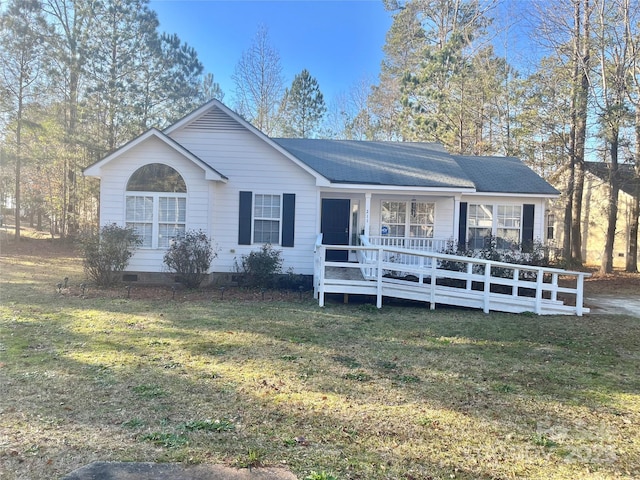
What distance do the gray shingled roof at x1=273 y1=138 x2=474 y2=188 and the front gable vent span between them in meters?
1.75

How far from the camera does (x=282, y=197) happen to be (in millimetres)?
12758

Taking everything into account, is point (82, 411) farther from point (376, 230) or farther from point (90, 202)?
point (90, 202)

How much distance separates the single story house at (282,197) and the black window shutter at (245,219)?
0.03 m

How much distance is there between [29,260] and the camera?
1806 cm

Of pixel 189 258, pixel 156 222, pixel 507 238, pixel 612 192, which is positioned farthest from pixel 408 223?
pixel 612 192

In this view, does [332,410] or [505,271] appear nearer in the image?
[332,410]

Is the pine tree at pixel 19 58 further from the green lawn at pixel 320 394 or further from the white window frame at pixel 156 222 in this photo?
the green lawn at pixel 320 394

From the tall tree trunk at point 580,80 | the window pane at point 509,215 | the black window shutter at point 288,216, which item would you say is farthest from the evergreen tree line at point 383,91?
the black window shutter at point 288,216

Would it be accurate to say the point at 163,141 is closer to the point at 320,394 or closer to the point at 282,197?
the point at 282,197

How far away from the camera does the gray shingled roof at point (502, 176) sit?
1459 cm

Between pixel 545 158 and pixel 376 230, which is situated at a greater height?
pixel 545 158

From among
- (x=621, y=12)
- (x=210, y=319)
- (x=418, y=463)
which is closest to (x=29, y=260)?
(x=210, y=319)

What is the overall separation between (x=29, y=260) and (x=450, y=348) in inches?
712

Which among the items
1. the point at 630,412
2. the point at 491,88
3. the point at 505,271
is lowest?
the point at 630,412
